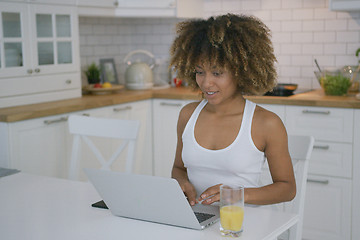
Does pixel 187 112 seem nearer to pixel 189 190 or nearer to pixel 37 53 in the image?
pixel 189 190

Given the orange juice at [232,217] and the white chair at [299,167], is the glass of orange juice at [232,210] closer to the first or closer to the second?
the orange juice at [232,217]

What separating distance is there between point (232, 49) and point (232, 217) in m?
0.70

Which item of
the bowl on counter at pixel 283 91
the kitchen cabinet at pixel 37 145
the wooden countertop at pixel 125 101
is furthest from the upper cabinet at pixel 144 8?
the kitchen cabinet at pixel 37 145

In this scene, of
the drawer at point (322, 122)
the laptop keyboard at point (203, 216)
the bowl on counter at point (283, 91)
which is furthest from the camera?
the bowl on counter at point (283, 91)

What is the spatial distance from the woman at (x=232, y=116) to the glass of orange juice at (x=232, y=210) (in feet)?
1.32

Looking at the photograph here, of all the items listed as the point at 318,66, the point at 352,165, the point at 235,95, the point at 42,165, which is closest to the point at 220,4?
the point at 318,66

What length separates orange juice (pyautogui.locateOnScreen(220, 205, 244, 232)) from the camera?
1452 mm

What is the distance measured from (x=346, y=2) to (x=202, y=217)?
2520 millimetres

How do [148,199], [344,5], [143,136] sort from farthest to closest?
[143,136] → [344,5] → [148,199]

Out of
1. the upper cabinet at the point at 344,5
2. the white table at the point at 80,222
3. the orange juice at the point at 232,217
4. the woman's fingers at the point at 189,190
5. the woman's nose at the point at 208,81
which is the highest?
the upper cabinet at the point at 344,5

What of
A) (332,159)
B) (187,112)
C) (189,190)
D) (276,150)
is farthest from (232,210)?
(332,159)

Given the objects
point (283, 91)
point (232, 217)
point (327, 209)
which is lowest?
point (327, 209)

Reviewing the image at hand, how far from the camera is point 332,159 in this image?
3473mm

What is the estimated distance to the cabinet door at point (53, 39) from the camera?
138 inches
